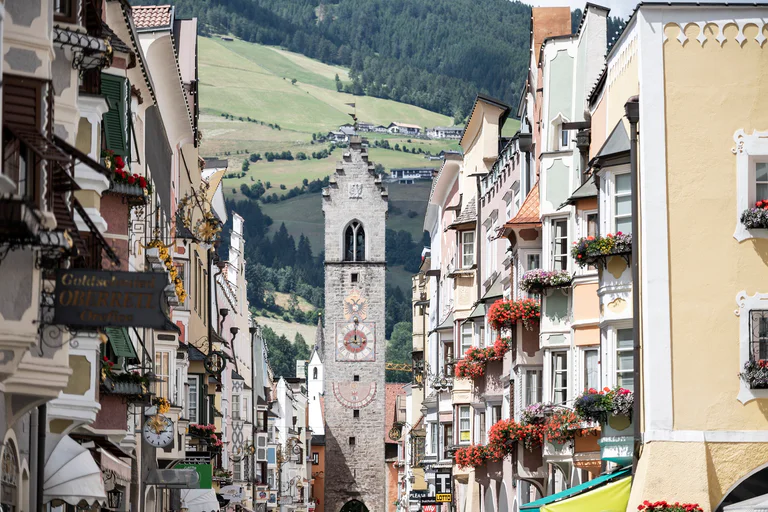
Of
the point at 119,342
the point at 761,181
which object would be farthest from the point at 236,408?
the point at 761,181

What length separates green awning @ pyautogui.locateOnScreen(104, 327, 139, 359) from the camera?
26.6m

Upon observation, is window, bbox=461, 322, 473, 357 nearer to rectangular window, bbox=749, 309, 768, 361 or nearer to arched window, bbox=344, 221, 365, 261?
rectangular window, bbox=749, 309, 768, 361

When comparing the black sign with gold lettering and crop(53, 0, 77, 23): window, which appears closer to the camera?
the black sign with gold lettering

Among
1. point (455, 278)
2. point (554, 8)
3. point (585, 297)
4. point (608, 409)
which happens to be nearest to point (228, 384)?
point (455, 278)

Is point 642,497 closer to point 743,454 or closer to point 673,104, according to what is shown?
point 743,454

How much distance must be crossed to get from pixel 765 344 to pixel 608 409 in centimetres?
304

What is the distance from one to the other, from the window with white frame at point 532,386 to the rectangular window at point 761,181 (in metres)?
13.2

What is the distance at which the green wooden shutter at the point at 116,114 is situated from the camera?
1057 inches

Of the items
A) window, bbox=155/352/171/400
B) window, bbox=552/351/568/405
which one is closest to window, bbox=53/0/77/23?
window, bbox=552/351/568/405

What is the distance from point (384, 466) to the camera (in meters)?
121

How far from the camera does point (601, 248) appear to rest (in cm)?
2725

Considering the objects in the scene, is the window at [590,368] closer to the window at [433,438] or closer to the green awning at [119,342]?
the green awning at [119,342]

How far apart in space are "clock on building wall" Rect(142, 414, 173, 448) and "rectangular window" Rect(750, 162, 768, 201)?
1300cm

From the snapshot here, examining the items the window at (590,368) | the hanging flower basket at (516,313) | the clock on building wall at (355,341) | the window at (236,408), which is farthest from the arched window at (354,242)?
the window at (590,368)
